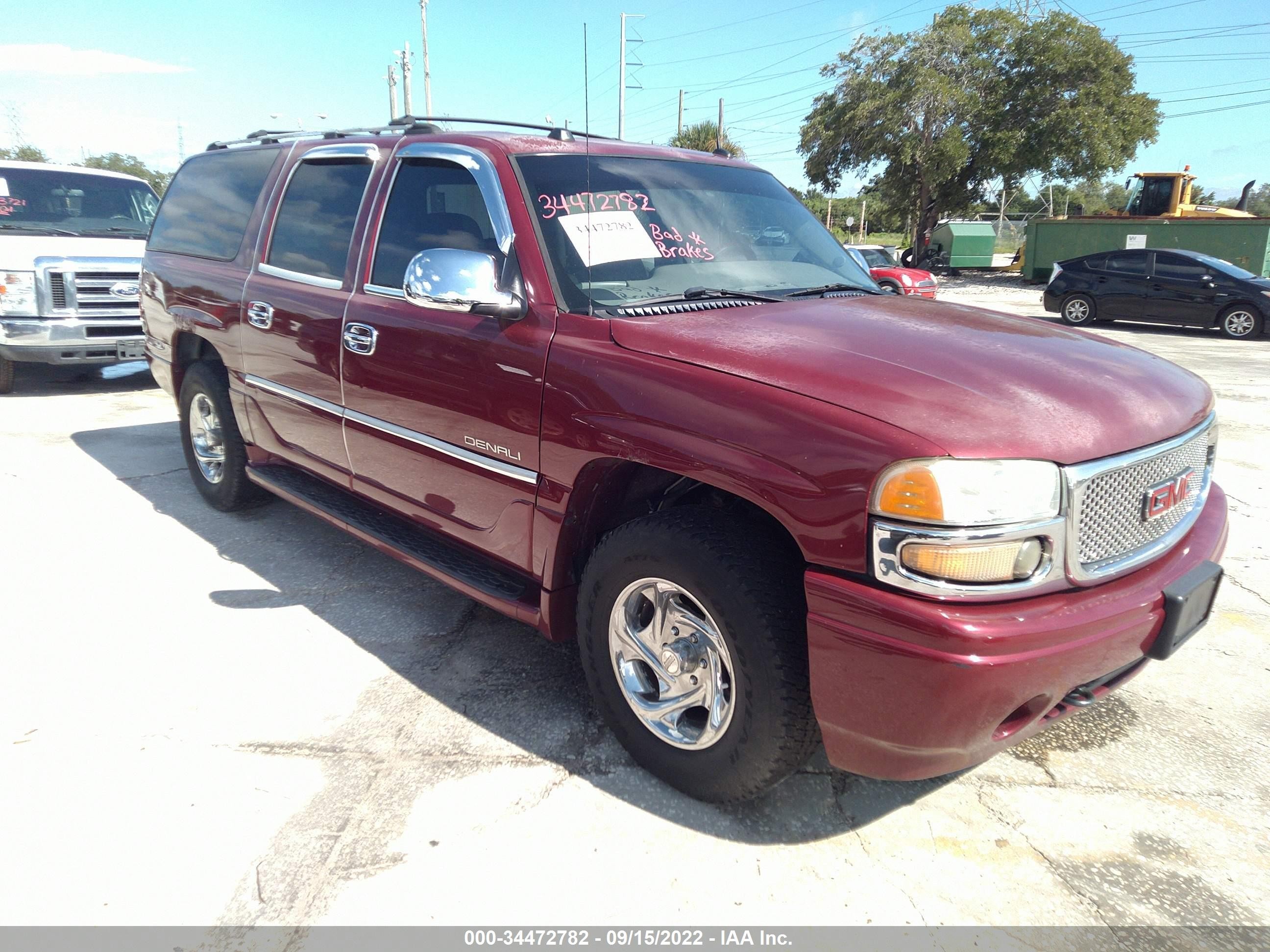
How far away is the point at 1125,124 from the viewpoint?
1145 inches

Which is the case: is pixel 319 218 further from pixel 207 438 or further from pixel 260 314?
pixel 207 438

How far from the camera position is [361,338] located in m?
3.34

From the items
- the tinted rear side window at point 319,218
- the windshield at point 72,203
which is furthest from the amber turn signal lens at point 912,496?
the windshield at point 72,203

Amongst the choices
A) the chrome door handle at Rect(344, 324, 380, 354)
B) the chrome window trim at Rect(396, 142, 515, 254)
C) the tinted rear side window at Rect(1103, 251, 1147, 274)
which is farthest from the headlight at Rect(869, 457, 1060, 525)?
the tinted rear side window at Rect(1103, 251, 1147, 274)

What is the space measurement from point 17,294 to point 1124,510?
9.08 m

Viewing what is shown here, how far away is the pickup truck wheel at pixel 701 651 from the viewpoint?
85.7 inches

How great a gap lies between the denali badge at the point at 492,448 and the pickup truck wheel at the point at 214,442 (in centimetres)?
224

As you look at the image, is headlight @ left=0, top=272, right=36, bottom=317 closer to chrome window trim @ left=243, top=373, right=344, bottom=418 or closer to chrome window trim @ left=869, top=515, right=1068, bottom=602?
chrome window trim @ left=243, top=373, right=344, bottom=418

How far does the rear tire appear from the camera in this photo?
1645 centimetres

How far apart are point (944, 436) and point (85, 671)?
3.19 m

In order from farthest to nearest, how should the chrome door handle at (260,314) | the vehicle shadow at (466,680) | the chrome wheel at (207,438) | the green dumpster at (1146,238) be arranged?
the green dumpster at (1146,238), the chrome wheel at (207,438), the chrome door handle at (260,314), the vehicle shadow at (466,680)

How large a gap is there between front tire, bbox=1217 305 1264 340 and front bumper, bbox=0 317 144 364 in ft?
54.3

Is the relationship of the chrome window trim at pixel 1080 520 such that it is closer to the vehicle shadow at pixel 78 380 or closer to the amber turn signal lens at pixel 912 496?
the amber turn signal lens at pixel 912 496

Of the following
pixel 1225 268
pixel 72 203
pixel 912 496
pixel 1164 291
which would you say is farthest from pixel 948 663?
pixel 1225 268
